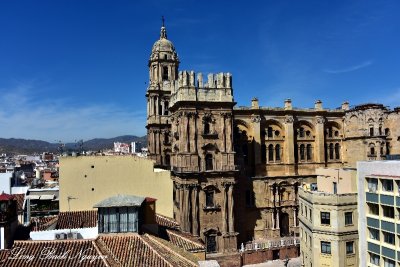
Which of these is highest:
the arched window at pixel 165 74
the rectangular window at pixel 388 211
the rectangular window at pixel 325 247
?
the arched window at pixel 165 74

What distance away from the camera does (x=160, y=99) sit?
186ft

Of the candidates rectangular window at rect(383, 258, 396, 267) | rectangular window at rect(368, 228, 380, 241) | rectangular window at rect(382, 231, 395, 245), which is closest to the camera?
rectangular window at rect(383, 258, 396, 267)

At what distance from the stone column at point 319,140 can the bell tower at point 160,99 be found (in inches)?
887

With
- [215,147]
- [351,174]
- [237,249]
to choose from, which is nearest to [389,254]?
[351,174]

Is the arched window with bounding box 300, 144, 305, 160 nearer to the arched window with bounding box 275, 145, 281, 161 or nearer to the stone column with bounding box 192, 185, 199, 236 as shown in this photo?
the arched window with bounding box 275, 145, 281, 161

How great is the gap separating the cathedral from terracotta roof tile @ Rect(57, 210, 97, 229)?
11.7m

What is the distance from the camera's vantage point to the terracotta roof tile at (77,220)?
2859 centimetres

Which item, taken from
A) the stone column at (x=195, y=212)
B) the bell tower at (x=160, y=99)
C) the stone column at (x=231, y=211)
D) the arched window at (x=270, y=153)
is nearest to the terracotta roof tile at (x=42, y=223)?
the stone column at (x=195, y=212)

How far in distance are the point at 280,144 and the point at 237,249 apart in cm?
1734

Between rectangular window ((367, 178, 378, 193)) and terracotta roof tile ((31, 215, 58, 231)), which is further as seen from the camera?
rectangular window ((367, 178, 378, 193))

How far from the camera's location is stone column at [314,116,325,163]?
174ft

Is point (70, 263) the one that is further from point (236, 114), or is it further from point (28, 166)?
point (28, 166)

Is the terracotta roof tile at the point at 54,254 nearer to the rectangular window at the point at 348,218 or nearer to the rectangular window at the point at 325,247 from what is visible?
the rectangular window at the point at 325,247

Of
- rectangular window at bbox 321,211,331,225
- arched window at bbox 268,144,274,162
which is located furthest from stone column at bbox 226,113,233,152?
rectangular window at bbox 321,211,331,225
